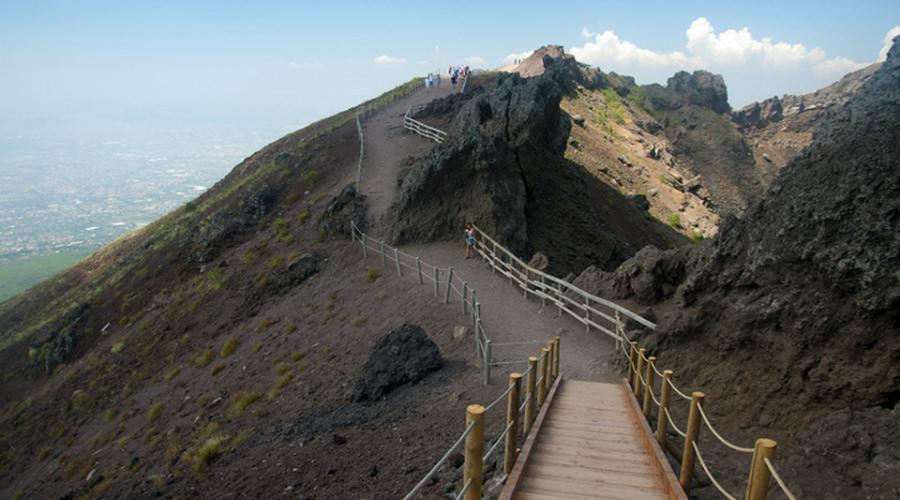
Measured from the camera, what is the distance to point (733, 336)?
1034 centimetres

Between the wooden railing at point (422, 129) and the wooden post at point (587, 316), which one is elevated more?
the wooden railing at point (422, 129)

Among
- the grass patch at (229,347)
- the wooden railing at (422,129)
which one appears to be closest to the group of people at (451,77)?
the wooden railing at (422,129)

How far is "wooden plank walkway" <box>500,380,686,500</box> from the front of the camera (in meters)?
6.20

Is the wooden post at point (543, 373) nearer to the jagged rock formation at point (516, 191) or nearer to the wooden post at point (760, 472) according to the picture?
the wooden post at point (760, 472)

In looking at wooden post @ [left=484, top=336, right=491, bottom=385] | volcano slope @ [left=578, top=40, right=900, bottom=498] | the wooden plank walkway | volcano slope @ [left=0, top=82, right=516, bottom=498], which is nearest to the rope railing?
the wooden plank walkway

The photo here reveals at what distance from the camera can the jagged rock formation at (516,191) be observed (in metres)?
26.5

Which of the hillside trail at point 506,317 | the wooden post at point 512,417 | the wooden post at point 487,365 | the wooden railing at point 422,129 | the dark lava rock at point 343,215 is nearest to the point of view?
the wooden post at point 512,417

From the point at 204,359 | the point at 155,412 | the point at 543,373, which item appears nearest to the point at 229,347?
the point at 204,359

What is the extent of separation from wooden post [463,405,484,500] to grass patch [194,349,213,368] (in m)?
19.7

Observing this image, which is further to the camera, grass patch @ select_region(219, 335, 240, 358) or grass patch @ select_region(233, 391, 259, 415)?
grass patch @ select_region(219, 335, 240, 358)

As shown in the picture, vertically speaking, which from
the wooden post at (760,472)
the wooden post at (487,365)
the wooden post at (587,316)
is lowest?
the wooden post at (487,365)

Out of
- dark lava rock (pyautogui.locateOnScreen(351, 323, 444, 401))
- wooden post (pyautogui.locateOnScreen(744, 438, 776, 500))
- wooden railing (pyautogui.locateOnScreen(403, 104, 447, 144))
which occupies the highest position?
wooden railing (pyautogui.locateOnScreen(403, 104, 447, 144))

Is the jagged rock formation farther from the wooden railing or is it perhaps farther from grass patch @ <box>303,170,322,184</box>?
grass patch @ <box>303,170,322,184</box>

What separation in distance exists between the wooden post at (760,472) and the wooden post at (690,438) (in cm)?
159
